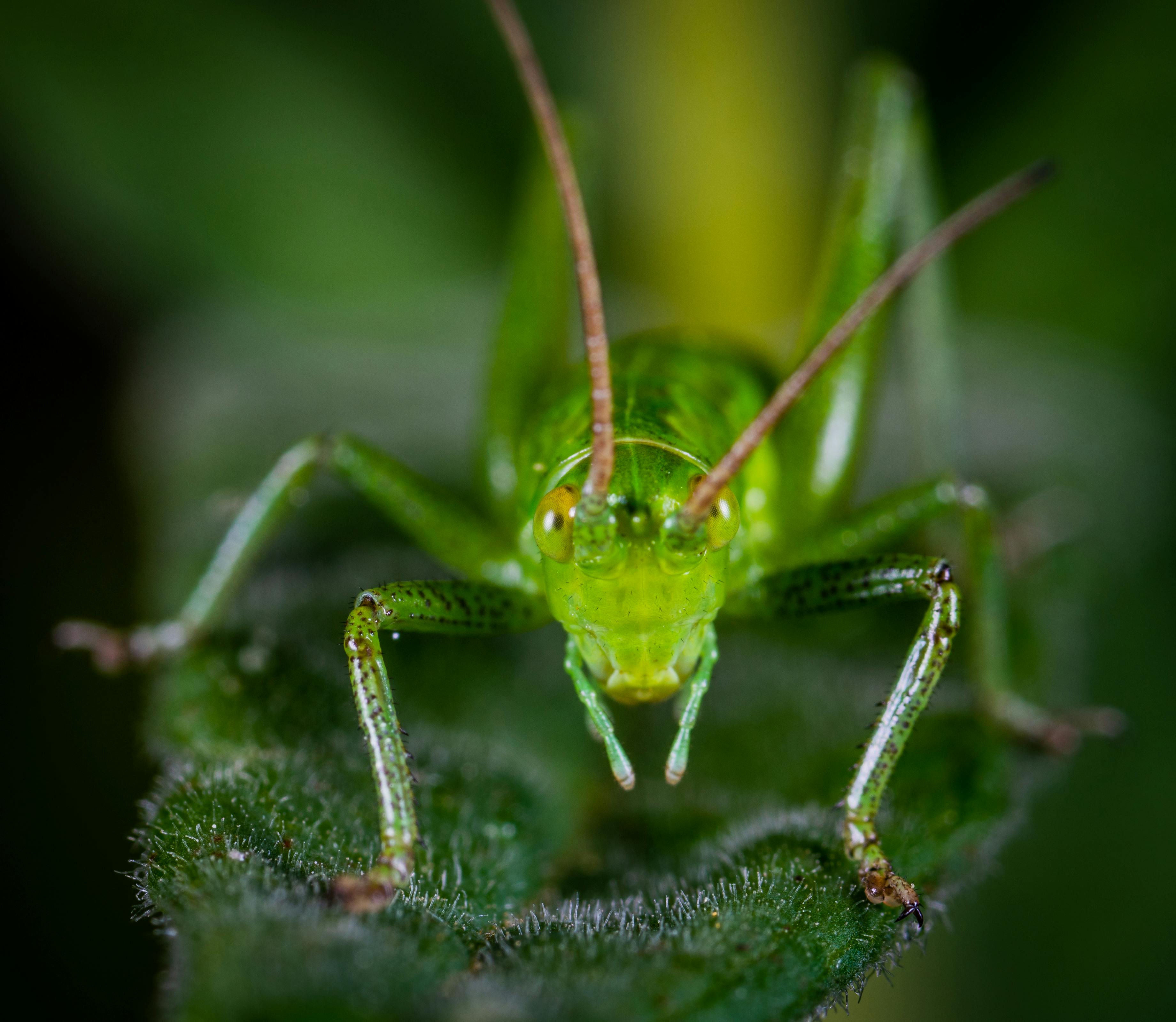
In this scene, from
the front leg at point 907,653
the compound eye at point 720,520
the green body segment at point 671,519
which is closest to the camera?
the front leg at point 907,653

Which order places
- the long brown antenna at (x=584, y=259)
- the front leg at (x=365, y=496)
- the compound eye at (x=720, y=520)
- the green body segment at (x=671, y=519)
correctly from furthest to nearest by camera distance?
the front leg at (x=365, y=496) → the compound eye at (x=720, y=520) → the green body segment at (x=671, y=519) → the long brown antenna at (x=584, y=259)

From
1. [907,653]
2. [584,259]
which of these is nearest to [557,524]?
[584,259]

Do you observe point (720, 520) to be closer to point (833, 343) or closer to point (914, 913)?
point (833, 343)

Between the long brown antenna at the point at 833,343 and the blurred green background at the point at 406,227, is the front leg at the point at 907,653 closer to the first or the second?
the long brown antenna at the point at 833,343

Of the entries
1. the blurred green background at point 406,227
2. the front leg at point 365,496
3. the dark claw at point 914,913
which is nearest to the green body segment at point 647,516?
the front leg at point 365,496

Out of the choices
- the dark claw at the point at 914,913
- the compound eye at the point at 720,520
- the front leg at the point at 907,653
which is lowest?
the dark claw at the point at 914,913

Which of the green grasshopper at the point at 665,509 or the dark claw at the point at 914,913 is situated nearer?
the dark claw at the point at 914,913

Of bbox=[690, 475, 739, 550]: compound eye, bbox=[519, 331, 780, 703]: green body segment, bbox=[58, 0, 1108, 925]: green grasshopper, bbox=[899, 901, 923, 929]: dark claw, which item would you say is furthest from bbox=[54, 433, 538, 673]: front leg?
bbox=[899, 901, 923, 929]: dark claw

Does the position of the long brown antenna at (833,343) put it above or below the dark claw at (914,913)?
above
